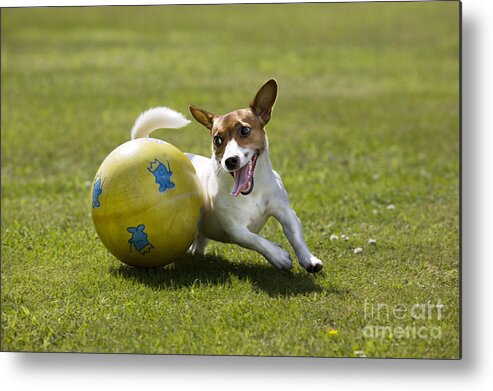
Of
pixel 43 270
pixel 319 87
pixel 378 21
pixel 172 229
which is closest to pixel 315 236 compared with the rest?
pixel 172 229

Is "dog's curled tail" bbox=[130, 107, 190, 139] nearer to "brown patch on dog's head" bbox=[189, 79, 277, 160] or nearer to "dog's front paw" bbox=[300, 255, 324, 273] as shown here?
"brown patch on dog's head" bbox=[189, 79, 277, 160]

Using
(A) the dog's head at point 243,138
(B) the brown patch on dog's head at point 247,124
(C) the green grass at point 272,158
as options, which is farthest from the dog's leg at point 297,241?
(B) the brown patch on dog's head at point 247,124

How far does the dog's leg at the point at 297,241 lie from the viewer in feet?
17.3

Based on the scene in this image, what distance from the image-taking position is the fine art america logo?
4.87 metres

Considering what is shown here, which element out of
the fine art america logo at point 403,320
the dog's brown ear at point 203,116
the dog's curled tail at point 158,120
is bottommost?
the fine art america logo at point 403,320

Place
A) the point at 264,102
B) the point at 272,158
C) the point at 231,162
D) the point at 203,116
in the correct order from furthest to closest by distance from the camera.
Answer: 1. the point at 272,158
2. the point at 203,116
3. the point at 264,102
4. the point at 231,162

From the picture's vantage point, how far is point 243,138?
199 inches

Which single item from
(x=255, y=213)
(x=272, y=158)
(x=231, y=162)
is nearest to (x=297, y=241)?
(x=255, y=213)

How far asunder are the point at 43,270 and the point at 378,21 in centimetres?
404

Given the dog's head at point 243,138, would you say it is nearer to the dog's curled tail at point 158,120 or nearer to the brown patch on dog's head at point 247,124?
the brown patch on dog's head at point 247,124

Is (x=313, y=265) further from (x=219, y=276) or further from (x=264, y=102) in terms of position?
(x=264, y=102)

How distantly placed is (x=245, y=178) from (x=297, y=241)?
1.71 ft

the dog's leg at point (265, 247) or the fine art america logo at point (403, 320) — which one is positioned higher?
the dog's leg at point (265, 247)

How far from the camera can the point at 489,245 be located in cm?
507
